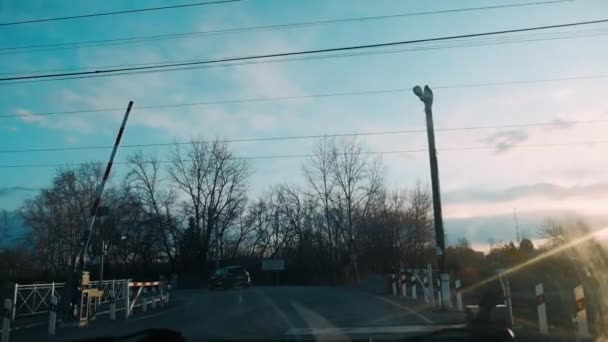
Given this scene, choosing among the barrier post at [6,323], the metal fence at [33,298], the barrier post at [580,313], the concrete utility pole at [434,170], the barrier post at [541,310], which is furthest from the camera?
the metal fence at [33,298]

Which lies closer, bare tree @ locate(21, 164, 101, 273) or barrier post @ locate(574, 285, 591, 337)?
barrier post @ locate(574, 285, 591, 337)

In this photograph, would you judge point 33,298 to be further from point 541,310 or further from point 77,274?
point 541,310

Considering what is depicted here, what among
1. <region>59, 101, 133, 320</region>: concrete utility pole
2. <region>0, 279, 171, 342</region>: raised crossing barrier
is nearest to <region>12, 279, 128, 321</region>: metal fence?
<region>0, 279, 171, 342</region>: raised crossing barrier

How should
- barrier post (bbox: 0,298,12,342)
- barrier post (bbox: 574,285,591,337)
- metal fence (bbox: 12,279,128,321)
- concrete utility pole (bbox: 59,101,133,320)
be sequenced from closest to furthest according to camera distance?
barrier post (bbox: 574,285,591,337) → barrier post (bbox: 0,298,12,342) → concrete utility pole (bbox: 59,101,133,320) → metal fence (bbox: 12,279,128,321)

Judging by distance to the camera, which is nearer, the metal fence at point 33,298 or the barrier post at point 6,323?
the barrier post at point 6,323

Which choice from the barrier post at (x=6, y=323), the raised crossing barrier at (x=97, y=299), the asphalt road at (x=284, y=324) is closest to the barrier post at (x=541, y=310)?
the asphalt road at (x=284, y=324)

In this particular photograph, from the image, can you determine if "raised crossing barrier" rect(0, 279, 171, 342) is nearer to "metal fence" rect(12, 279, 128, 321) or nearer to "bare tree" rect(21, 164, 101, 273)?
"metal fence" rect(12, 279, 128, 321)

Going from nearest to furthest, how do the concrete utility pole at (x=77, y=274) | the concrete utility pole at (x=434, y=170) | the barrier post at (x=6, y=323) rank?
the barrier post at (x=6, y=323) → the concrete utility pole at (x=77, y=274) → the concrete utility pole at (x=434, y=170)

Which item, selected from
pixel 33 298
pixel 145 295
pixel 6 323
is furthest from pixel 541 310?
pixel 33 298

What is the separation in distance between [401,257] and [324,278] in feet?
29.5

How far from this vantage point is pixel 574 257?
1172 inches

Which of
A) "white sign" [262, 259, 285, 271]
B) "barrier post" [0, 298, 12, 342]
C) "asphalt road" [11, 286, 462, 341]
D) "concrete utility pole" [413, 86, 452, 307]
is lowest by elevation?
"asphalt road" [11, 286, 462, 341]

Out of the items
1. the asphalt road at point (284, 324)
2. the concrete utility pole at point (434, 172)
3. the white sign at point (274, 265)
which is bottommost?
the asphalt road at point (284, 324)

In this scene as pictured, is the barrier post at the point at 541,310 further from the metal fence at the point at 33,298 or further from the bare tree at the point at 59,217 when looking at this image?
the bare tree at the point at 59,217
